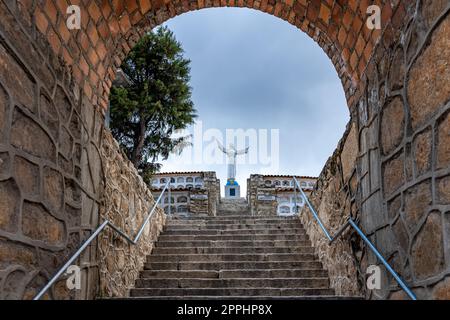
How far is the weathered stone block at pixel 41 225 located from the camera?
216 cm

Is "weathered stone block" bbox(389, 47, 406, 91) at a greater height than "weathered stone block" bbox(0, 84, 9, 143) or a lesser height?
greater

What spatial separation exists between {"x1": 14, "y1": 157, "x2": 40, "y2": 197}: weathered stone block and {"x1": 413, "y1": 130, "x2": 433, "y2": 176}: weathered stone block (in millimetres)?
1987

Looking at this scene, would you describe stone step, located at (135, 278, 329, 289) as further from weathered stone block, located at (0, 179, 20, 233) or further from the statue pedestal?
the statue pedestal

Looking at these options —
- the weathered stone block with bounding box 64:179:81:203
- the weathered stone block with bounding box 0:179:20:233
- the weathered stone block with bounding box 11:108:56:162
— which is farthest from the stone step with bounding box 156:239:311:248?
the weathered stone block with bounding box 0:179:20:233

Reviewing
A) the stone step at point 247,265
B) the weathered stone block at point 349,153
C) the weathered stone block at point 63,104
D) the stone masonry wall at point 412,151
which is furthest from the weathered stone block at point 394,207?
the stone step at point 247,265

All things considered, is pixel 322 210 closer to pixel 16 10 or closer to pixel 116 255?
pixel 116 255

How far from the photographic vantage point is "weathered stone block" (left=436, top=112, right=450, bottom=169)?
1.80m

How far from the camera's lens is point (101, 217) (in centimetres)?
343

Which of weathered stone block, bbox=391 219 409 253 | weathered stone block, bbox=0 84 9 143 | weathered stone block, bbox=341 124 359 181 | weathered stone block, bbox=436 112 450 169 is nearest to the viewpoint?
weathered stone block, bbox=436 112 450 169

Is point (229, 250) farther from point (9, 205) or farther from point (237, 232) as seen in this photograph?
point (9, 205)

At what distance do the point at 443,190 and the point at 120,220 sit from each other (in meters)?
3.00

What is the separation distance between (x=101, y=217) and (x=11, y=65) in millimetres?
1667

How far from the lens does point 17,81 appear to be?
211cm
